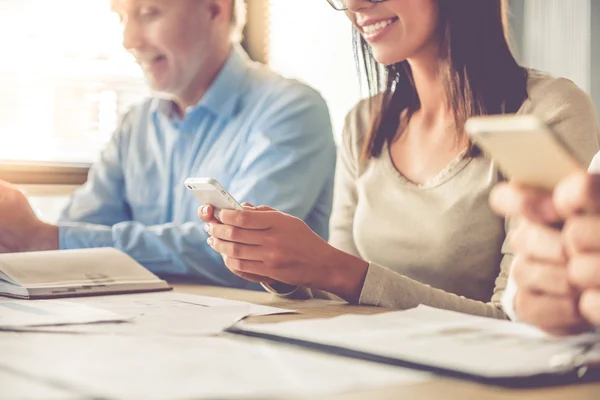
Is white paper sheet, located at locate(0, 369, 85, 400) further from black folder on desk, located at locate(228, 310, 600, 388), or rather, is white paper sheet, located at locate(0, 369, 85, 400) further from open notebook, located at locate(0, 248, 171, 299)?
open notebook, located at locate(0, 248, 171, 299)

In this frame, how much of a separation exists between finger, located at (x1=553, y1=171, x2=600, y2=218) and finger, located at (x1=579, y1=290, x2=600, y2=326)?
79 mm

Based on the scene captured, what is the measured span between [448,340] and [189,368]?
9.2 inches

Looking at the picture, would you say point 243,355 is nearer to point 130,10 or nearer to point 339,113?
point 130,10

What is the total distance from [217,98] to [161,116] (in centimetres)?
24

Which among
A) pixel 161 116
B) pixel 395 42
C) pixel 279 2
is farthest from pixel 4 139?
pixel 395 42

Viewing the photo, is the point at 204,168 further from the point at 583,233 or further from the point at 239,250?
the point at 583,233

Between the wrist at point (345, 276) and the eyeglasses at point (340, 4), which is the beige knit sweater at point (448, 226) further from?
the eyeglasses at point (340, 4)

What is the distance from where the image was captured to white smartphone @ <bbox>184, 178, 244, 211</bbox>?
1026 millimetres

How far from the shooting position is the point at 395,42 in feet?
4.39

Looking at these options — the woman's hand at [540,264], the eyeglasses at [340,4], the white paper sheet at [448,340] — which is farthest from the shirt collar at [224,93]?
the woman's hand at [540,264]

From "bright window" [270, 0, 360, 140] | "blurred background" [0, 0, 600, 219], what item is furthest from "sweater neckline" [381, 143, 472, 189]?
"bright window" [270, 0, 360, 140]

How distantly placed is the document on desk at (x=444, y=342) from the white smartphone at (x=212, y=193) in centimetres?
28

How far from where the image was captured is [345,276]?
110cm

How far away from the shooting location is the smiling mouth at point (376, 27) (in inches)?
53.5
